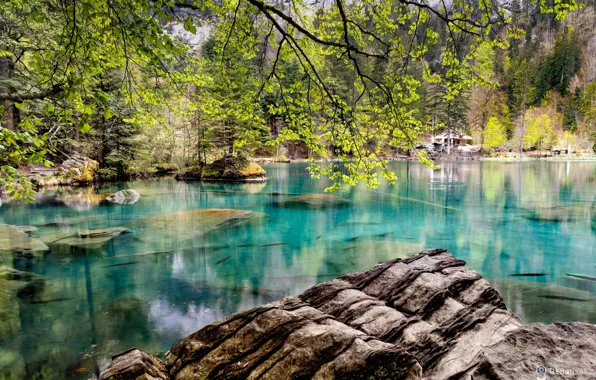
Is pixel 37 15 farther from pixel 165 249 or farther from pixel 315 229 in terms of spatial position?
pixel 315 229

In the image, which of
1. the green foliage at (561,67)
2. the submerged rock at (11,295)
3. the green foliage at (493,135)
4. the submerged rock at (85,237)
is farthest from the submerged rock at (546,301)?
the green foliage at (561,67)

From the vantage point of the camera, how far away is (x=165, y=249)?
10484mm

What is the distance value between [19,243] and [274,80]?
10.6 metres

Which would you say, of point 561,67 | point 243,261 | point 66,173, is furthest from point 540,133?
A: point 66,173

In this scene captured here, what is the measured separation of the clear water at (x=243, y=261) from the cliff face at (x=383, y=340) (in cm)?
227

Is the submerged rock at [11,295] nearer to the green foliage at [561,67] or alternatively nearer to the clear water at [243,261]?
the clear water at [243,261]

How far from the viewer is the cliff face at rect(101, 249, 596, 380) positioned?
2676mm

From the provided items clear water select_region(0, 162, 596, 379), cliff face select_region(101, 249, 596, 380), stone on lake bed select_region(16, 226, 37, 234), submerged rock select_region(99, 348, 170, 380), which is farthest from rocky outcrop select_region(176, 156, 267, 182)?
submerged rock select_region(99, 348, 170, 380)

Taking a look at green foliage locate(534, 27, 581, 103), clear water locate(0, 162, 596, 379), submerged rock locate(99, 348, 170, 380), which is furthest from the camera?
green foliage locate(534, 27, 581, 103)

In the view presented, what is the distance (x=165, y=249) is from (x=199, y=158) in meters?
22.8

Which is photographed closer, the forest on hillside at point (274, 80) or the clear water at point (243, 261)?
the forest on hillside at point (274, 80)

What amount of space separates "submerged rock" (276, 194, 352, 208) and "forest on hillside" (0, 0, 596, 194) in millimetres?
4923

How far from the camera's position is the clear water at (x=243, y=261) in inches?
215

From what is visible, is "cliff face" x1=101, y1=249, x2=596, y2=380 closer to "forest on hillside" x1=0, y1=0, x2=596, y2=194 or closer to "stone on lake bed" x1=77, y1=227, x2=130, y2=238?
"forest on hillside" x1=0, y1=0, x2=596, y2=194
